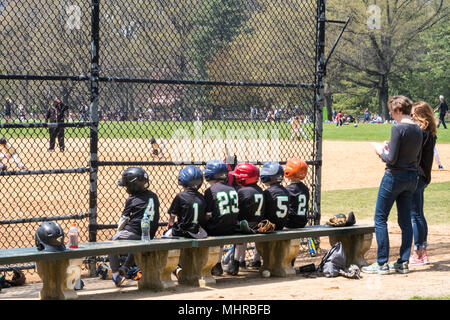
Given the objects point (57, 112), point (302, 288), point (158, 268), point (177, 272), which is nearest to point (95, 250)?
point (158, 268)

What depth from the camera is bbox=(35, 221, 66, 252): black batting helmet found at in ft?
21.2

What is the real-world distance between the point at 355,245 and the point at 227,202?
1.89 metres

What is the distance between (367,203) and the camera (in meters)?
14.4

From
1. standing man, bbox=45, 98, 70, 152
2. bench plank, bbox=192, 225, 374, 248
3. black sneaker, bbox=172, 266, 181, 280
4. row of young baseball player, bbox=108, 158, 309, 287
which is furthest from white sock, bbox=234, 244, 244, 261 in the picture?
standing man, bbox=45, 98, 70, 152

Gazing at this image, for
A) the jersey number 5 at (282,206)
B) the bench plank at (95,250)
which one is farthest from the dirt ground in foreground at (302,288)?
the jersey number 5 at (282,206)

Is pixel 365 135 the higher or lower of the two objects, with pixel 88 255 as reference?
higher

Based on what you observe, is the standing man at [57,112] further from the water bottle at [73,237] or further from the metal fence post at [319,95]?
the metal fence post at [319,95]

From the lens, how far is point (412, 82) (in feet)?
232

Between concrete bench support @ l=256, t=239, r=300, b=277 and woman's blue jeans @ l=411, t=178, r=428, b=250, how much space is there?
61.4 inches

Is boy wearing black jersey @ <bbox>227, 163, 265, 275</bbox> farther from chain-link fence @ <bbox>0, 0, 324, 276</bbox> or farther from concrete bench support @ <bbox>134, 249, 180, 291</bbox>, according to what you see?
concrete bench support @ <bbox>134, 249, 180, 291</bbox>

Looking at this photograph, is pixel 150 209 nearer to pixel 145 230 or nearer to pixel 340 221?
pixel 145 230

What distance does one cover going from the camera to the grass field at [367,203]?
12875mm

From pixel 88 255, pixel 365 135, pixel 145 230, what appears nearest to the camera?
pixel 88 255

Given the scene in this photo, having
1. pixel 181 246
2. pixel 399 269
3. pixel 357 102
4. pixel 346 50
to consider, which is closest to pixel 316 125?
pixel 399 269
